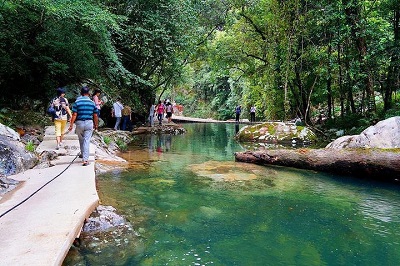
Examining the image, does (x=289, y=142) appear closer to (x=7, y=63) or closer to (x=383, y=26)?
(x=383, y=26)

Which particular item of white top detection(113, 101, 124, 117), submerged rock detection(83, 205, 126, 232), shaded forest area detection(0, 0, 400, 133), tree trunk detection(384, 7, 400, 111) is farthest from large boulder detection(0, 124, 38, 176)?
tree trunk detection(384, 7, 400, 111)

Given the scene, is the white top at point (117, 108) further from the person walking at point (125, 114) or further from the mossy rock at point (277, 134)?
the mossy rock at point (277, 134)

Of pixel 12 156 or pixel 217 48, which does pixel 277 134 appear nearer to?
pixel 217 48

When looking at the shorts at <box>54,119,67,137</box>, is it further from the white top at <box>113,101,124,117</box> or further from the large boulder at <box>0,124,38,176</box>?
the white top at <box>113,101,124,117</box>

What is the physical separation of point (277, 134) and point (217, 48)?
9093 mm

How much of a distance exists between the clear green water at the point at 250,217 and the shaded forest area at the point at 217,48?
5473 mm

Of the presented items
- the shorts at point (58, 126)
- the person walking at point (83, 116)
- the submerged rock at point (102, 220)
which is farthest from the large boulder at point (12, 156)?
the submerged rock at point (102, 220)

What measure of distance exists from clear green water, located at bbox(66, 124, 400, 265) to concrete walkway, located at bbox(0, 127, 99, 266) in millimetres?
489

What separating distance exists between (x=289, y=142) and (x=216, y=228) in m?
11.4

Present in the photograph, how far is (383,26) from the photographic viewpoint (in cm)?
1305

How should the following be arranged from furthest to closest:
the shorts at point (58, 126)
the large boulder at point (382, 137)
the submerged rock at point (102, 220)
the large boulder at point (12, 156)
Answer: the large boulder at point (382, 137) < the shorts at point (58, 126) < the large boulder at point (12, 156) < the submerged rock at point (102, 220)

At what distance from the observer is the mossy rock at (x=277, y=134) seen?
52.2ft

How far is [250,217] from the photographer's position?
5.57m

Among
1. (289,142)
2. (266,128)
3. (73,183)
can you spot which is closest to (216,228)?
(73,183)
